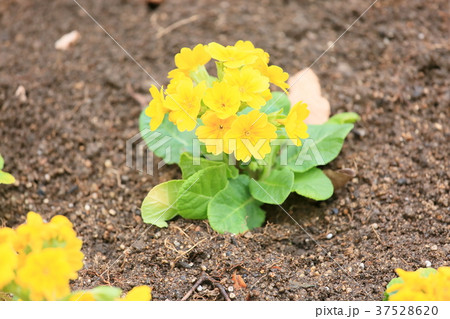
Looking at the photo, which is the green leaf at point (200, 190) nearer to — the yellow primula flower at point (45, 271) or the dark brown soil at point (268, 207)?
the dark brown soil at point (268, 207)

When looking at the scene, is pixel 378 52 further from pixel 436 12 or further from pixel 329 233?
pixel 329 233

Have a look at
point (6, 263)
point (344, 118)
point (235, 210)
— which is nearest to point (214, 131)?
point (235, 210)

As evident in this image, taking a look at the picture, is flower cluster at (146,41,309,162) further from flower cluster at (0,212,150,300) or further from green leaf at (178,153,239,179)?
flower cluster at (0,212,150,300)

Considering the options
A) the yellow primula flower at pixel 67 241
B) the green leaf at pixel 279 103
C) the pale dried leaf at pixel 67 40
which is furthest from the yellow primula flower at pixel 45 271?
the pale dried leaf at pixel 67 40

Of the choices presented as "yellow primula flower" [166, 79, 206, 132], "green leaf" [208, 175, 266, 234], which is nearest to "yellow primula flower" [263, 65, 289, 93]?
"yellow primula flower" [166, 79, 206, 132]

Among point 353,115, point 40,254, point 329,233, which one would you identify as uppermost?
point 40,254

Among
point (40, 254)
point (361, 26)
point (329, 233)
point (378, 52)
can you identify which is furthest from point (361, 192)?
point (40, 254)

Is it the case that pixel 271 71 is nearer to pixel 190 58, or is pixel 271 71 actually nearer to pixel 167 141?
pixel 190 58
